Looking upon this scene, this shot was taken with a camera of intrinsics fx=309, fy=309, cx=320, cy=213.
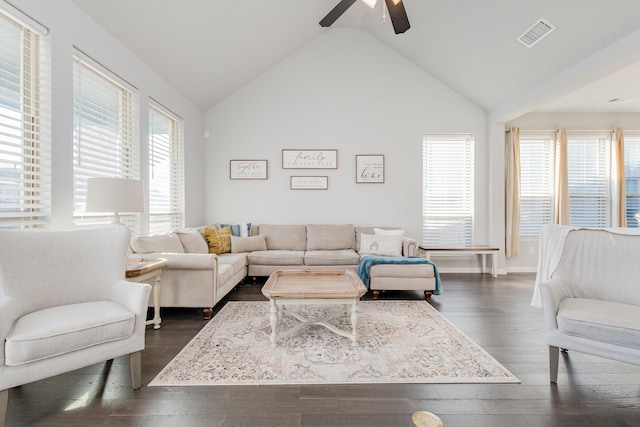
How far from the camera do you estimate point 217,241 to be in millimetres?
4449

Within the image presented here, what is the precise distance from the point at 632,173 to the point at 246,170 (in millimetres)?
6623

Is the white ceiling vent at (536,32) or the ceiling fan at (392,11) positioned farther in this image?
the white ceiling vent at (536,32)

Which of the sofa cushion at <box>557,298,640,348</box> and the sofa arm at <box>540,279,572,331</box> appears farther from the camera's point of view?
the sofa arm at <box>540,279,572,331</box>

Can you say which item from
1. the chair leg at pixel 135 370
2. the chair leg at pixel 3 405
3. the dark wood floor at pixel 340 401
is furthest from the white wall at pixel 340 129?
the chair leg at pixel 3 405

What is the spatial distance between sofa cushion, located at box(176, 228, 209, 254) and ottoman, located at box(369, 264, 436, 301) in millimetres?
2192

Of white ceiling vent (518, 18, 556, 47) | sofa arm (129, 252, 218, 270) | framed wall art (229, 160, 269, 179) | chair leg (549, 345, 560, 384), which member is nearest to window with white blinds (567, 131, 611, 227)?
white ceiling vent (518, 18, 556, 47)

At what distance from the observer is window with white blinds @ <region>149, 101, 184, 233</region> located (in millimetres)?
3930

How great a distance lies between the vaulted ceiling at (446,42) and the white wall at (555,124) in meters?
0.18

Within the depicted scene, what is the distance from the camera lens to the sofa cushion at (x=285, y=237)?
16.3 feet

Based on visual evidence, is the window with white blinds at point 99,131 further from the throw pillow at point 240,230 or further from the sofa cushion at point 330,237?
the sofa cushion at point 330,237

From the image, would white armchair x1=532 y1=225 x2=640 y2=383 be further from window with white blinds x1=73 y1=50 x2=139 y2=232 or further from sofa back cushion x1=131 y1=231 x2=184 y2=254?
window with white blinds x1=73 y1=50 x2=139 y2=232

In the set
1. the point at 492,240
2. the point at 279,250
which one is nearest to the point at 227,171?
the point at 279,250

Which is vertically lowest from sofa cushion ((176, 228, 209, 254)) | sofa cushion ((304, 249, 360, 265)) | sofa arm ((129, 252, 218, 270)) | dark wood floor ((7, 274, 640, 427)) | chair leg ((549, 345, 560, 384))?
dark wood floor ((7, 274, 640, 427))

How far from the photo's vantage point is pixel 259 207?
534 cm
